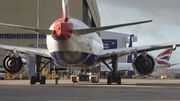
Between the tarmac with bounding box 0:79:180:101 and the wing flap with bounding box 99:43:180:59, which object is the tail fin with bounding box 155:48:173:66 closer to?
the wing flap with bounding box 99:43:180:59

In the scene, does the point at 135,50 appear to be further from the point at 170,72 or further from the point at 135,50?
the point at 170,72

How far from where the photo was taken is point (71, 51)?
23.6 meters

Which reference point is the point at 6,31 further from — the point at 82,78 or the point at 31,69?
the point at 82,78

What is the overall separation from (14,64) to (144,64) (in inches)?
400

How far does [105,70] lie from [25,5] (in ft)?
93.9

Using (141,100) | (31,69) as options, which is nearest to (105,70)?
(31,69)

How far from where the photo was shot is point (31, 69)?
74875 mm

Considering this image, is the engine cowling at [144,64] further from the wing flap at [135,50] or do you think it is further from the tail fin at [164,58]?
the tail fin at [164,58]

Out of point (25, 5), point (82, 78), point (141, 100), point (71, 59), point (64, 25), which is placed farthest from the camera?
point (25, 5)

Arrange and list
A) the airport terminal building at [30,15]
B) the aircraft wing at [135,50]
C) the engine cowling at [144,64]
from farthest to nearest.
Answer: the airport terminal building at [30,15], the engine cowling at [144,64], the aircraft wing at [135,50]

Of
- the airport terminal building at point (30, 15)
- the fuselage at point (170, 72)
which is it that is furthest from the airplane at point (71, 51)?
the fuselage at point (170, 72)

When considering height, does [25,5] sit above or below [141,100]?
above

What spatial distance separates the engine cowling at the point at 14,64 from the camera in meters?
26.6

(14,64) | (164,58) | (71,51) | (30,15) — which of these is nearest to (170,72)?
(164,58)
